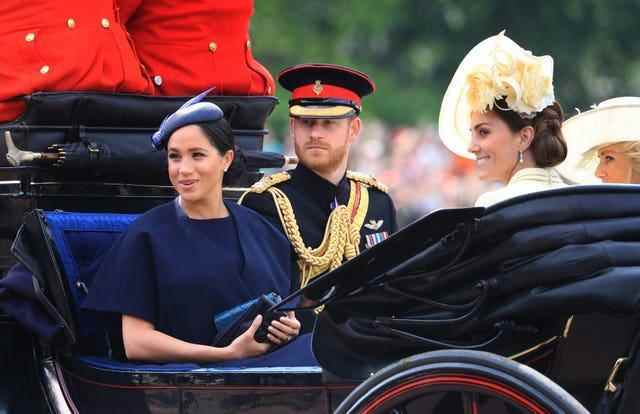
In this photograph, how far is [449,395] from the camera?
13.5 feet

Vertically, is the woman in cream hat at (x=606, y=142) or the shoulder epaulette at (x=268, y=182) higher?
the woman in cream hat at (x=606, y=142)

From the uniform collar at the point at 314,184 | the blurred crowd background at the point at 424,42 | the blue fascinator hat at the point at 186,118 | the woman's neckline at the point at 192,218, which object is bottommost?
the woman's neckline at the point at 192,218

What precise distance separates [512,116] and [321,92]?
1137 millimetres

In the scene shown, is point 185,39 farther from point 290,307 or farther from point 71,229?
point 290,307

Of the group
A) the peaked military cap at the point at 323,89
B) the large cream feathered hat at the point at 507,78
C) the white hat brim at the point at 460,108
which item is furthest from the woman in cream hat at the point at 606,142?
the peaked military cap at the point at 323,89

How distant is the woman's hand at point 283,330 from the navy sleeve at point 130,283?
0.36 meters

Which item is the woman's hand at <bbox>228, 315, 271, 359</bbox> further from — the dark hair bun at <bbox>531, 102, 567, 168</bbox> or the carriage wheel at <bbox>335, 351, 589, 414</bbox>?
the dark hair bun at <bbox>531, 102, 567, 168</bbox>

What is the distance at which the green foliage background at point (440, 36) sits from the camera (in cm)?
2083

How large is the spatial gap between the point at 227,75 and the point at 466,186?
10.1 meters

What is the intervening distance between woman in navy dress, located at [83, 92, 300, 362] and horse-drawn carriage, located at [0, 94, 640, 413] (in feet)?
0.28

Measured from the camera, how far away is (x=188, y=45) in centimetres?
577

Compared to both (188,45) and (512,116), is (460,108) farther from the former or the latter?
(188,45)

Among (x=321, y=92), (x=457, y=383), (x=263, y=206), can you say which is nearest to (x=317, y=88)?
(x=321, y=92)

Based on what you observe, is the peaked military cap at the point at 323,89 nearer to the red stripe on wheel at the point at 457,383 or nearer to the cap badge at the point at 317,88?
the cap badge at the point at 317,88
